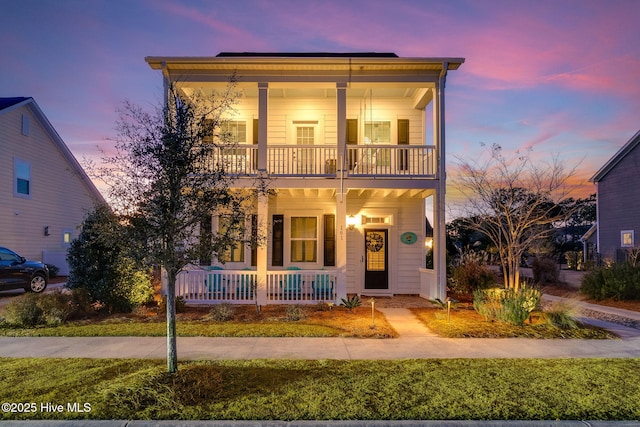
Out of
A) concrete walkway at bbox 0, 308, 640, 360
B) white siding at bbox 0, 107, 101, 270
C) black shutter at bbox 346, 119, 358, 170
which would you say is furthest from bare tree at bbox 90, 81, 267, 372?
white siding at bbox 0, 107, 101, 270

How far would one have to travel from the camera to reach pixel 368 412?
4.08 m

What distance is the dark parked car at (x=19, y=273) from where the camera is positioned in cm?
1324

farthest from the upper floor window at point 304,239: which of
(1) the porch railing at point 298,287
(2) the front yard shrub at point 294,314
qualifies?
(2) the front yard shrub at point 294,314

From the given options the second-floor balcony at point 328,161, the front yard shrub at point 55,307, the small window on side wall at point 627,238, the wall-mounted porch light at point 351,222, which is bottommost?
the front yard shrub at point 55,307

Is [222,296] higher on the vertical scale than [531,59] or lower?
lower

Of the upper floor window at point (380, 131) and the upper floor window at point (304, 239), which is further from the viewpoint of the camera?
the upper floor window at point (380, 131)

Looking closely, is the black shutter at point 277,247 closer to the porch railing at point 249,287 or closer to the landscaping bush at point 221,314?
the porch railing at point 249,287

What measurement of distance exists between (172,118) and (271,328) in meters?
4.87

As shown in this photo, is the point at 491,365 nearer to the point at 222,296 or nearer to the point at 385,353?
the point at 385,353

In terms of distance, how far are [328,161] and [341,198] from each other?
55.0 inches

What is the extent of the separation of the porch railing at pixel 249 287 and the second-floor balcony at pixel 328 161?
278 cm

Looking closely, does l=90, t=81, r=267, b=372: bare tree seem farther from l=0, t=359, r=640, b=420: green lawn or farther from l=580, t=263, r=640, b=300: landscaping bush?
l=580, t=263, r=640, b=300: landscaping bush

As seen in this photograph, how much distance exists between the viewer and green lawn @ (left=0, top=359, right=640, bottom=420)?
4102 millimetres

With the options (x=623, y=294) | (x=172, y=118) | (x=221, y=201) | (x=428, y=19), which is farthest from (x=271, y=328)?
(x=623, y=294)
